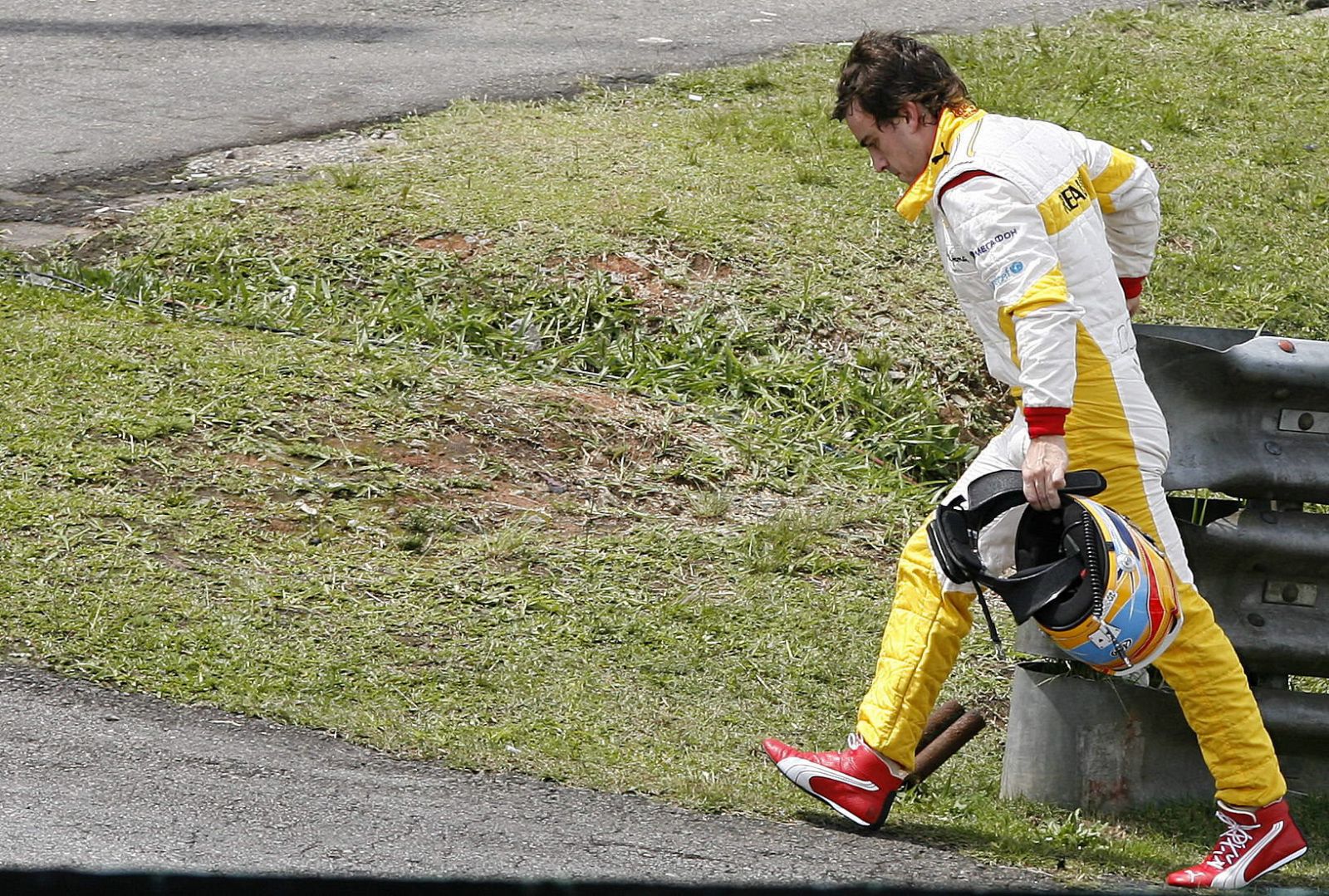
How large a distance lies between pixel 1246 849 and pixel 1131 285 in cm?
156

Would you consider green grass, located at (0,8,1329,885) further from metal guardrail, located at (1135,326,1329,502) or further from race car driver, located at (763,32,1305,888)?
metal guardrail, located at (1135,326,1329,502)

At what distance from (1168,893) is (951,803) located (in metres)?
0.66

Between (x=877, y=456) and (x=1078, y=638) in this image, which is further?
(x=877, y=456)

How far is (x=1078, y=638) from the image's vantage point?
3.77 m

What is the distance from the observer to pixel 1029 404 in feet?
12.4

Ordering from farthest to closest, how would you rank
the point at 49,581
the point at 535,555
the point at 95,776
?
the point at 535,555, the point at 49,581, the point at 95,776

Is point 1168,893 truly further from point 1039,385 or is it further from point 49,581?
point 49,581

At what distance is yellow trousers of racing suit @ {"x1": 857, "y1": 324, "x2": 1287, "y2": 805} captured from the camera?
153 inches

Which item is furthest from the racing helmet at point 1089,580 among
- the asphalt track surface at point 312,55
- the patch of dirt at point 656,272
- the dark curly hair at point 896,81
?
the asphalt track surface at point 312,55

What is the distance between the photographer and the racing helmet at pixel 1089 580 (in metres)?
3.71

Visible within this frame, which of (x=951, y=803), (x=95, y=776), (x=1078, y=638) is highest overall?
(x=1078, y=638)

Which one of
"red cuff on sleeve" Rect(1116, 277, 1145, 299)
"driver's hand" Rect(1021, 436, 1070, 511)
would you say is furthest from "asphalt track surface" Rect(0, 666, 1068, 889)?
"red cuff on sleeve" Rect(1116, 277, 1145, 299)

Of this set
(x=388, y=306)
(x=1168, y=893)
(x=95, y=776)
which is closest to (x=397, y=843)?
(x=95, y=776)

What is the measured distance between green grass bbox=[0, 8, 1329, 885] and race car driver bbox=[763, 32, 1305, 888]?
0.23 metres
